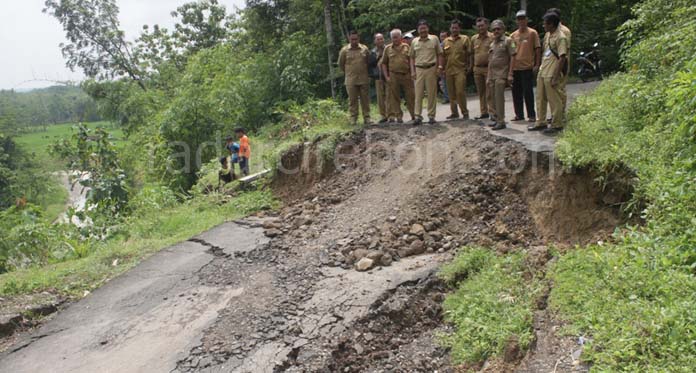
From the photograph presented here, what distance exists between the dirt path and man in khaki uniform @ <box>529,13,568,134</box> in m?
0.51

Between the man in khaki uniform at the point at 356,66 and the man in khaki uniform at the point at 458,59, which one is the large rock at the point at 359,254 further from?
the man in khaki uniform at the point at 356,66

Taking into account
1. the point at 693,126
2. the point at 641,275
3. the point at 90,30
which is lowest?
the point at 641,275

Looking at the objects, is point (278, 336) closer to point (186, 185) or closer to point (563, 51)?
point (563, 51)

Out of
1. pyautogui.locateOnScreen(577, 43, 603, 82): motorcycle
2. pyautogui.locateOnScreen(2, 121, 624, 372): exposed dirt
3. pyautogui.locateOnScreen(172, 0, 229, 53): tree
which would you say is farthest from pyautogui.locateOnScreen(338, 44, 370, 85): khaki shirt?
pyautogui.locateOnScreen(172, 0, 229, 53): tree

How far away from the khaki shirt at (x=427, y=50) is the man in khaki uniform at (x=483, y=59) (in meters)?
0.54

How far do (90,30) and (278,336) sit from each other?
24.1 m

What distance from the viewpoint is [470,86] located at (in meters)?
13.3

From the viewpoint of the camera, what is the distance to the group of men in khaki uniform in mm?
6266

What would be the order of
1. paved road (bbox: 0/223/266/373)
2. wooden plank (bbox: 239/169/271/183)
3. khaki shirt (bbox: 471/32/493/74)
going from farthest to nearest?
wooden plank (bbox: 239/169/271/183) → khaki shirt (bbox: 471/32/493/74) → paved road (bbox: 0/223/266/373)

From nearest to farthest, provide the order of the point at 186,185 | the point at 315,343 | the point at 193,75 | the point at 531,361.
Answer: the point at 531,361, the point at 315,343, the point at 186,185, the point at 193,75

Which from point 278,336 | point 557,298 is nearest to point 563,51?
point 557,298

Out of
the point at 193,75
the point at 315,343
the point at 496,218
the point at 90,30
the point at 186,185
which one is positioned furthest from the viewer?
the point at 90,30

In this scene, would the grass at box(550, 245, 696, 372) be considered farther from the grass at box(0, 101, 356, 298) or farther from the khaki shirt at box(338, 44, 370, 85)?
the khaki shirt at box(338, 44, 370, 85)

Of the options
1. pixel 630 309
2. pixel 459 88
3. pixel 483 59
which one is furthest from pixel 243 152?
pixel 630 309
